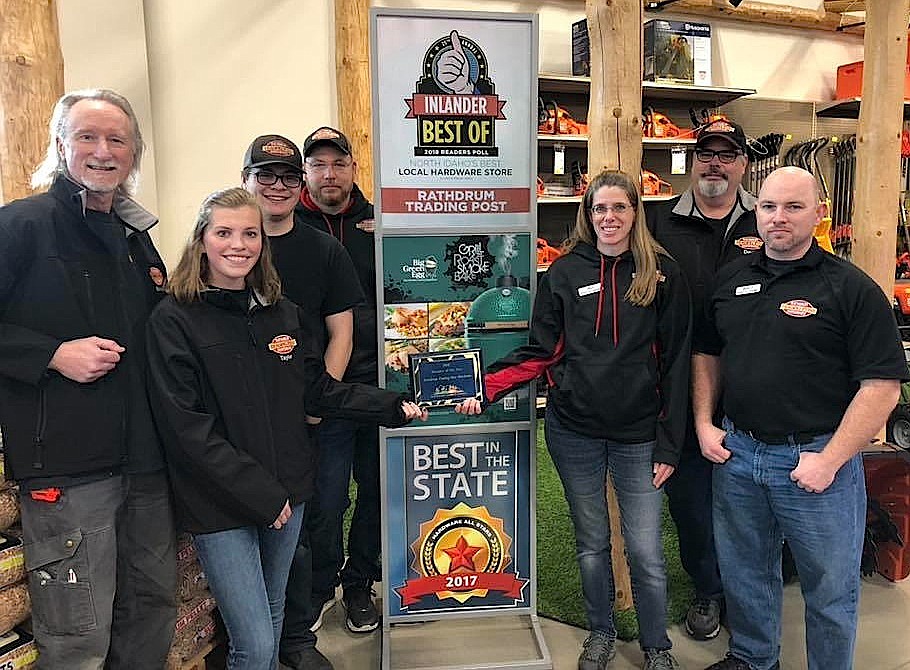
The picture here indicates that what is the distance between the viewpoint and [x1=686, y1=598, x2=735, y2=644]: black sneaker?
2.85 metres

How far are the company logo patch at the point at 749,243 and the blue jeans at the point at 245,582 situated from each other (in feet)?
5.69

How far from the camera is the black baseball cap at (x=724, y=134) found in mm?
2637

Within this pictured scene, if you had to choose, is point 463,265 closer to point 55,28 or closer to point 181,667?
point 181,667

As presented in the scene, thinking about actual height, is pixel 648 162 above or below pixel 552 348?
above

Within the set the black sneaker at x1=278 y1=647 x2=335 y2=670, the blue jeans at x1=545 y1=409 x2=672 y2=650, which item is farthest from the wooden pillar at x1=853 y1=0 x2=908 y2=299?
the black sneaker at x1=278 y1=647 x2=335 y2=670

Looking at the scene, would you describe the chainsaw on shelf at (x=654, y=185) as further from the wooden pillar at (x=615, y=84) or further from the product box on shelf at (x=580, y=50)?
the wooden pillar at (x=615, y=84)

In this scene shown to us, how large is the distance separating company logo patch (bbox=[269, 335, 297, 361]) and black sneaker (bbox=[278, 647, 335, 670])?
1172 millimetres

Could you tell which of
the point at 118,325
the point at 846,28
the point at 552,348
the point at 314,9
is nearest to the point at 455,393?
the point at 552,348

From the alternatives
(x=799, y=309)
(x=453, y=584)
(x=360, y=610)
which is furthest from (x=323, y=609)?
(x=799, y=309)

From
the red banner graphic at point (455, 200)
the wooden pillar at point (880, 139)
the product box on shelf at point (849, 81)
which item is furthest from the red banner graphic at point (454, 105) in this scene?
the product box on shelf at point (849, 81)

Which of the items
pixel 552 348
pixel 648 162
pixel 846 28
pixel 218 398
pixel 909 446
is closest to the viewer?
pixel 218 398

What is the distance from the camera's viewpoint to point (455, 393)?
253cm

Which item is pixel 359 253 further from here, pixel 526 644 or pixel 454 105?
pixel 526 644

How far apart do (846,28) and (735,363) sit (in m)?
6.01
